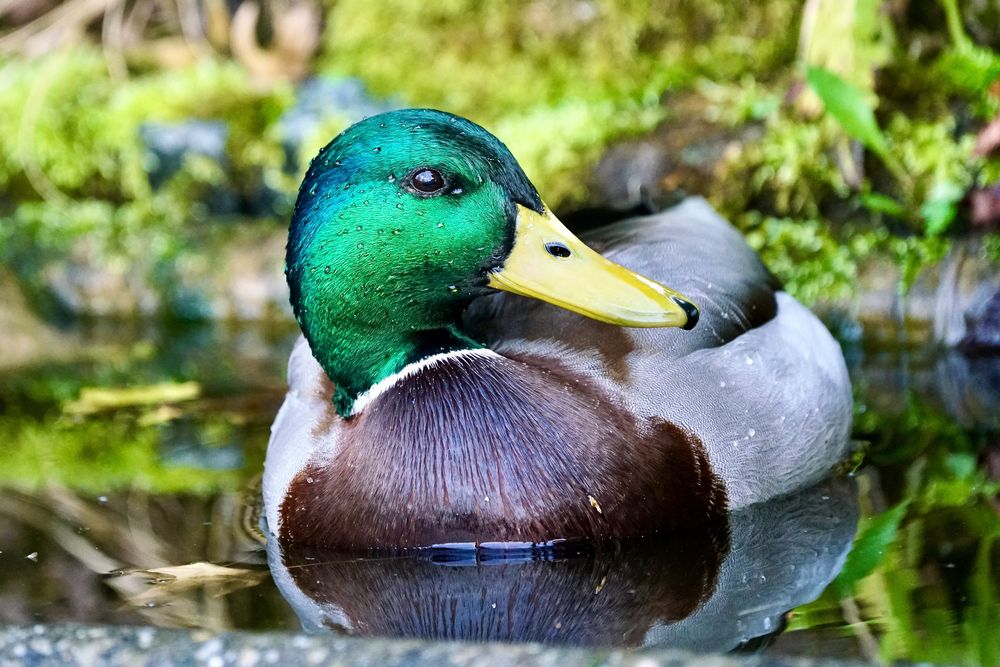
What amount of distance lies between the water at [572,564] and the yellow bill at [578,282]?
0.57 metres

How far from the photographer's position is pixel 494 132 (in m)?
6.70

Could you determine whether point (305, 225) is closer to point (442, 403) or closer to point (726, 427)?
point (442, 403)

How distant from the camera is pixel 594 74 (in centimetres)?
695

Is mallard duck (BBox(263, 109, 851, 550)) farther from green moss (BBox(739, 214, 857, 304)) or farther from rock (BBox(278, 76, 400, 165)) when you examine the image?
rock (BBox(278, 76, 400, 165))

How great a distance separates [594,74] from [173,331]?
2506 mm

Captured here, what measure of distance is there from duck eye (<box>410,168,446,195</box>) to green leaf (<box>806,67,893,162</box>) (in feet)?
7.76

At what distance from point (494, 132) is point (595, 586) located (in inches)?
156

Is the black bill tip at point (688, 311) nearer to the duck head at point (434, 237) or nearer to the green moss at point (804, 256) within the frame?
the duck head at point (434, 237)

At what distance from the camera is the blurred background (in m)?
3.38

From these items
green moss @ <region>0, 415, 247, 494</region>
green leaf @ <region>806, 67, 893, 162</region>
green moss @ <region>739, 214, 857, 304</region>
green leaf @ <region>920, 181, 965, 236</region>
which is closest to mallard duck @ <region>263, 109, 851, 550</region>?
green moss @ <region>0, 415, 247, 494</region>

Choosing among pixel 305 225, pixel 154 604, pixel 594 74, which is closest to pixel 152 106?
pixel 594 74

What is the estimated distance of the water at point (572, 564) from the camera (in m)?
2.77

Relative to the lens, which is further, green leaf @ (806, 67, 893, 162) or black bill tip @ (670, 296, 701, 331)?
green leaf @ (806, 67, 893, 162)

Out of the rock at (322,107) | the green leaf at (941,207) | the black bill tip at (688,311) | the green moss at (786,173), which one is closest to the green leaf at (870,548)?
the black bill tip at (688,311)
